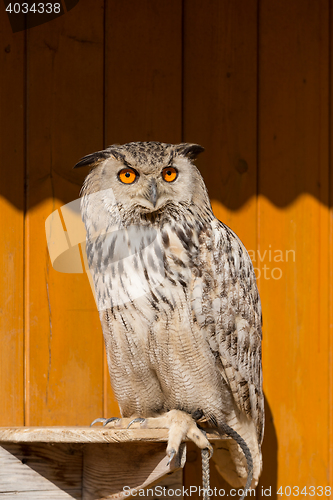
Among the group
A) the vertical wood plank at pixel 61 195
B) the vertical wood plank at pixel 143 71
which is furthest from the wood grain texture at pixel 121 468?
the vertical wood plank at pixel 143 71

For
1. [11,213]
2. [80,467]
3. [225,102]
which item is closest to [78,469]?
[80,467]

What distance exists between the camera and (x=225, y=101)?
1.98 metres

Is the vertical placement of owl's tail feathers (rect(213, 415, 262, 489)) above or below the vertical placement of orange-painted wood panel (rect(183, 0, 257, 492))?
below

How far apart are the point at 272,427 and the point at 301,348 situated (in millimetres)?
314

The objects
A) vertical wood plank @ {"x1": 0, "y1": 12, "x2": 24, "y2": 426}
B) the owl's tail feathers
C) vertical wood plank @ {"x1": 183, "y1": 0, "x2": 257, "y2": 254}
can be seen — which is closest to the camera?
the owl's tail feathers

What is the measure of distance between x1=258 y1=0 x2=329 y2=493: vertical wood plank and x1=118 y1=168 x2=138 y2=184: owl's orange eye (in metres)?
0.74

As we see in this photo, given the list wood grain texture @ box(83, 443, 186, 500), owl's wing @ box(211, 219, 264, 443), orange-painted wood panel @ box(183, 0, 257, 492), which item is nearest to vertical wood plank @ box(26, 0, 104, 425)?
orange-painted wood panel @ box(183, 0, 257, 492)

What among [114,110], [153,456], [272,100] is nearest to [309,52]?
[272,100]

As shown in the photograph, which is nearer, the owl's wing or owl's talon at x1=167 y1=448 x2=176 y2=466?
owl's talon at x1=167 y1=448 x2=176 y2=466

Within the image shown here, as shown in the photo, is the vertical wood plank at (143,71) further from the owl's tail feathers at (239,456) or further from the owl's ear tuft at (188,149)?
the owl's tail feathers at (239,456)

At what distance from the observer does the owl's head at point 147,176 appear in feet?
4.51

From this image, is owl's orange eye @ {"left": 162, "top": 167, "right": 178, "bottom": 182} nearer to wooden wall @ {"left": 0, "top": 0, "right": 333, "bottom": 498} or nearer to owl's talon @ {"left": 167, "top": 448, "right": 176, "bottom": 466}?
wooden wall @ {"left": 0, "top": 0, "right": 333, "bottom": 498}

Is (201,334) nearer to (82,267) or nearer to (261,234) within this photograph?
(82,267)

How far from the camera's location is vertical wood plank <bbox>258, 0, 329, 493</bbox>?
1.96 m
